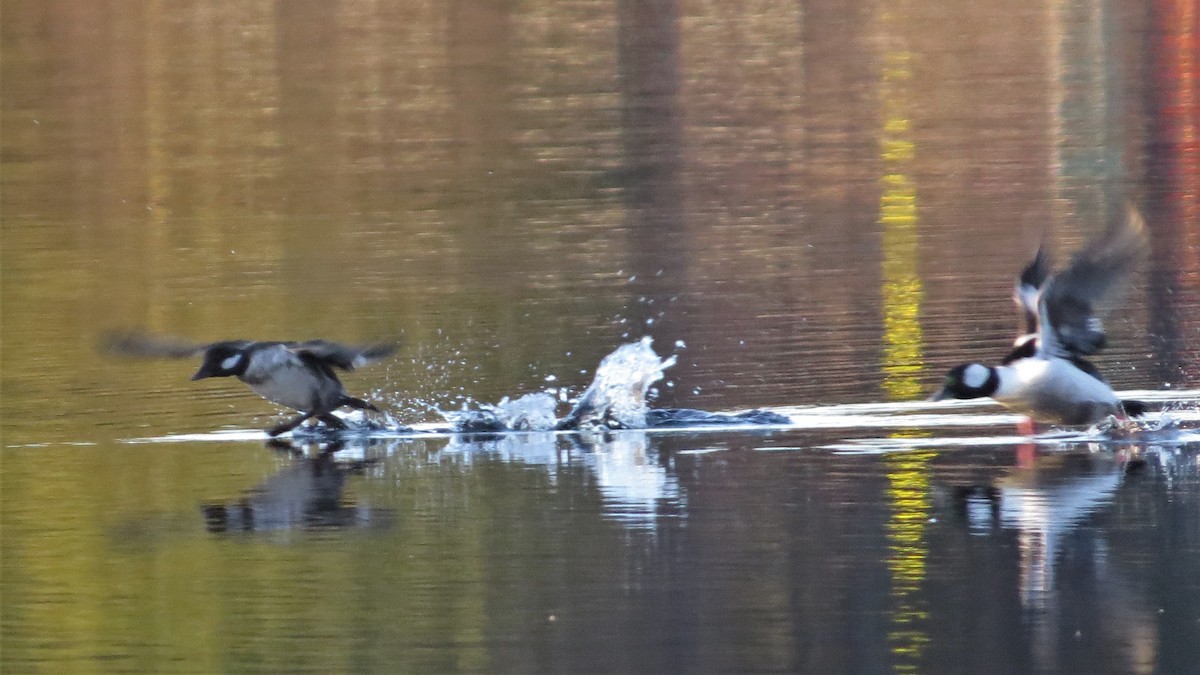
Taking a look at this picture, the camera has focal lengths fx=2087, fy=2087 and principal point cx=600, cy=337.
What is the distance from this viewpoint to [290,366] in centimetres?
1089

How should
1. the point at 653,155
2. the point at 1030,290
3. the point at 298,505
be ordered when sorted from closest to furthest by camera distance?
the point at 298,505 → the point at 1030,290 → the point at 653,155

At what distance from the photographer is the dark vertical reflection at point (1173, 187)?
11.9m

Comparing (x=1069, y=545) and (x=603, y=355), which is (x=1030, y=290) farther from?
(x=1069, y=545)

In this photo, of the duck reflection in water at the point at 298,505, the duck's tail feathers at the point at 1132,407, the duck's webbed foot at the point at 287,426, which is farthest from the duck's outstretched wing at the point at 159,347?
the duck's tail feathers at the point at 1132,407

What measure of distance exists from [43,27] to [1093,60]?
2117 centimetres

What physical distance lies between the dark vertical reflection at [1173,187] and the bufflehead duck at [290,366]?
168 inches

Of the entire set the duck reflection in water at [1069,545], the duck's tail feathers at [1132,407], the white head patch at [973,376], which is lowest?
the duck reflection in water at [1069,545]

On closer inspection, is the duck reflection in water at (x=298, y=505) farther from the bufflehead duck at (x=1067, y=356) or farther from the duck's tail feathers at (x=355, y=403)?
the bufflehead duck at (x=1067, y=356)

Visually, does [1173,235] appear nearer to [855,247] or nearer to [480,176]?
[855,247]

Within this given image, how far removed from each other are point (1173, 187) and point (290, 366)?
32.1ft

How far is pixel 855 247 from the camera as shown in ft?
51.5

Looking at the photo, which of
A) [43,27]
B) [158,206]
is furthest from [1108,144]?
[43,27]

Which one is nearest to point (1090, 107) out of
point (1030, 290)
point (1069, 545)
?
point (1030, 290)

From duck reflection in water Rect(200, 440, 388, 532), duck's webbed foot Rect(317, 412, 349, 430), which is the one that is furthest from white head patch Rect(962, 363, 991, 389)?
duck's webbed foot Rect(317, 412, 349, 430)
